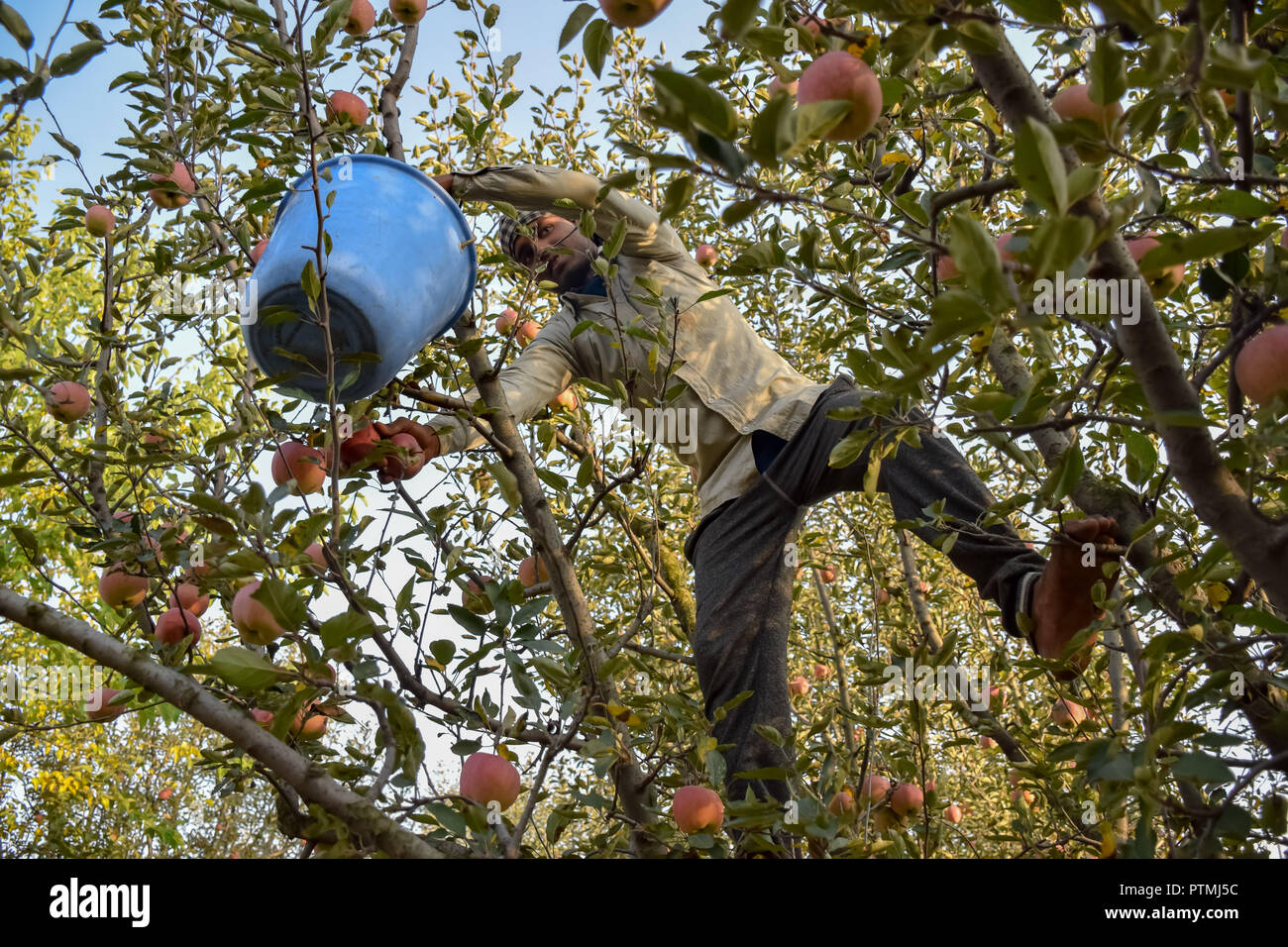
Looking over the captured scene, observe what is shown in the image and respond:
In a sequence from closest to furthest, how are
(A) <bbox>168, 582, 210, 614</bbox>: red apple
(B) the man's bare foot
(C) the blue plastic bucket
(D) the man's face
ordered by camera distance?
(B) the man's bare foot
(C) the blue plastic bucket
(A) <bbox>168, 582, 210, 614</bbox>: red apple
(D) the man's face

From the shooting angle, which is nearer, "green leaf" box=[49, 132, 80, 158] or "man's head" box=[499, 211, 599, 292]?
"green leaf" box=[49, 132, 80, 158]

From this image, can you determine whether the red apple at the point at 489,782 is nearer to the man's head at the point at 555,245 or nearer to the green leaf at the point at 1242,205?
the green leaf at the point at 1242,205

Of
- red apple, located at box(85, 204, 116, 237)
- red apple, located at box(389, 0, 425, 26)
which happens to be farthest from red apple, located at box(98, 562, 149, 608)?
red apple, located at box(389, 0, 425, 26)

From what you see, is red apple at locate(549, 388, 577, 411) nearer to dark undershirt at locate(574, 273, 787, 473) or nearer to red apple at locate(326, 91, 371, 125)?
dark undershirt at locate(574, 273, 787, 473)

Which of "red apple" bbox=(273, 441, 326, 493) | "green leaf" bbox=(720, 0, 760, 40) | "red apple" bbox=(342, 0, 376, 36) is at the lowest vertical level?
"green leaf" bbox=(720, 0, 760, 40)

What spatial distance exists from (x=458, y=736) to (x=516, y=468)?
63 centimetres

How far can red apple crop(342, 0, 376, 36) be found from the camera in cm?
271

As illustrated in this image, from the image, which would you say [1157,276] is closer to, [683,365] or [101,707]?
[683,365]

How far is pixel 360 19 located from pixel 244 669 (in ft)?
7.15

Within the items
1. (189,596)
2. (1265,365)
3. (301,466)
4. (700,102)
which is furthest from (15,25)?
(1265,365)

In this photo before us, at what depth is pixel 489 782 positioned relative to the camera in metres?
1.61

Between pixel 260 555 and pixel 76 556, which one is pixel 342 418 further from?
pixel 76 556

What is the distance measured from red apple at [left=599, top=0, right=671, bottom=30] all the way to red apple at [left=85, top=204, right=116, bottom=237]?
205 centimetres
